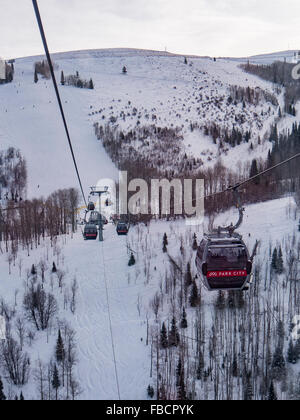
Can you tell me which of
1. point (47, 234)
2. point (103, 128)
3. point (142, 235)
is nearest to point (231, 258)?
point (142, 235)

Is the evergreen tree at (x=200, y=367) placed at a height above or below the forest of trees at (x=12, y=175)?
below

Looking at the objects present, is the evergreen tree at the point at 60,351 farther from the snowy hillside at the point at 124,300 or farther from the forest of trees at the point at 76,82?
the forest of trees at the point at 76,82

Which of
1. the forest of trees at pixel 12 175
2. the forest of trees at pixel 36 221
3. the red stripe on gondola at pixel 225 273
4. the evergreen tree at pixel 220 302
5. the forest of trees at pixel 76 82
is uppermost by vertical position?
the forest of trees at pixel 76 82

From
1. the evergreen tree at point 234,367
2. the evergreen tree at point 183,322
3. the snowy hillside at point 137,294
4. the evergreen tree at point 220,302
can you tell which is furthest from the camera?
the evergreen tree at point 220,302

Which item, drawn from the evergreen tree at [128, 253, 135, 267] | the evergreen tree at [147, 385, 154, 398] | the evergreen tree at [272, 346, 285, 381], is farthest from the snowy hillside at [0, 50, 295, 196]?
the evergreen tree at [272, 346, 285, 381]

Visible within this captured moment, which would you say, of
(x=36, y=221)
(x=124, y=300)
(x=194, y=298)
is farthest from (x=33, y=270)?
(x=194, y=298)

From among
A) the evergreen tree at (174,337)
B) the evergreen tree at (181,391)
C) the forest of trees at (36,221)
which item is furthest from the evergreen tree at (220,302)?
the forest of trees at (36,221)

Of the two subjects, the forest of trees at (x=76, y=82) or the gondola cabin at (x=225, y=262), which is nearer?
the gondola cabin at (x=225, y=262)

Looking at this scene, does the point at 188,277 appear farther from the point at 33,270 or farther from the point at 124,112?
the point at 124,112
